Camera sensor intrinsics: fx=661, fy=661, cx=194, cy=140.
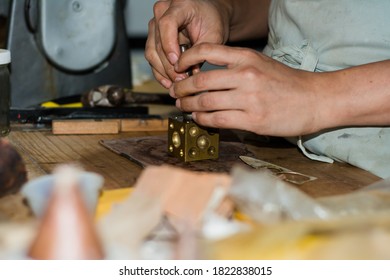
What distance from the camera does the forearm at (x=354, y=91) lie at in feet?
3.92

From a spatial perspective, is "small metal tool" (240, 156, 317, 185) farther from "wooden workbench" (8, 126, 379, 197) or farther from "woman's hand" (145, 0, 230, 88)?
"woman's hand" (145, 0, 230, 88)

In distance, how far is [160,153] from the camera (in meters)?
1.38

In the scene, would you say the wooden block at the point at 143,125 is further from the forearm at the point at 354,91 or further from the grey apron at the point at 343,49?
the forearm at the point at 354,91

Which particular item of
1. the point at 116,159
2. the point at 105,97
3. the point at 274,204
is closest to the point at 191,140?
the point at 116,159

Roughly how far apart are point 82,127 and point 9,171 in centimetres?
56

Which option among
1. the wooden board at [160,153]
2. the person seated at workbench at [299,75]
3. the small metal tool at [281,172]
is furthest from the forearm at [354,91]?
the wooden board at [160,153]

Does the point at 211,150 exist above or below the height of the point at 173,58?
below

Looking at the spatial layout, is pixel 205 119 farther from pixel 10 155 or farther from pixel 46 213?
pixel 46 213

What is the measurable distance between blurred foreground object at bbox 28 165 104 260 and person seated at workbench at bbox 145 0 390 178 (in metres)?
0.50

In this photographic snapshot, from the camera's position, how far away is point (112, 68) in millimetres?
2078

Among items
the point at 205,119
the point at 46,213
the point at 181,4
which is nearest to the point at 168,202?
the point at 46,213

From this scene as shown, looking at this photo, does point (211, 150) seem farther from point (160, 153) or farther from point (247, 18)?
point (247, 18)

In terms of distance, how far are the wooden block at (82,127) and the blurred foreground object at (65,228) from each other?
0.82 metres

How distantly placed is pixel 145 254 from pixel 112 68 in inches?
51.3
